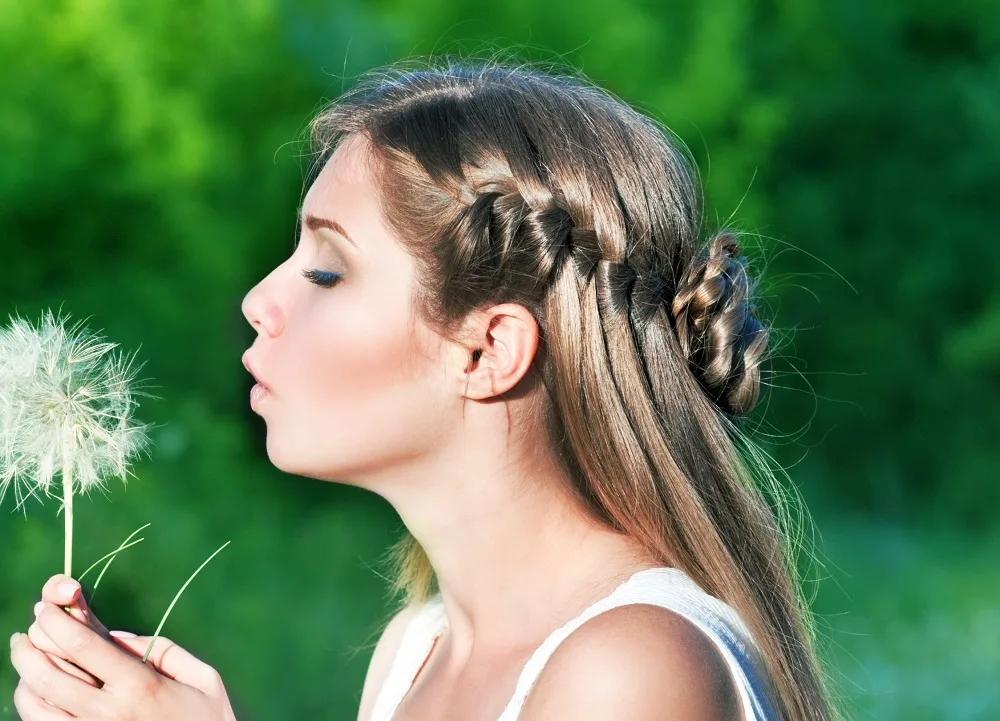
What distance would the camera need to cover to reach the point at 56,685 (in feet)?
4.13

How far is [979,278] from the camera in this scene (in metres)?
5.25

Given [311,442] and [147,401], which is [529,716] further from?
[147,401]

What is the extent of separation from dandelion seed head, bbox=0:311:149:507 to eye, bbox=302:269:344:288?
0.25m

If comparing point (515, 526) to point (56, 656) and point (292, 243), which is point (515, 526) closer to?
point (56, 656)

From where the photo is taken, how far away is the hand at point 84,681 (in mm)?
1250

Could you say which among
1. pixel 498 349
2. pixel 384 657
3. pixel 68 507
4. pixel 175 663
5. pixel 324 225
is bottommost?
pixel 384 657

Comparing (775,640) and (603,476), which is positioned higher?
(603,476)

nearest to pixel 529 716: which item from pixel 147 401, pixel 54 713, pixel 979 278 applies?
pixel 54 713

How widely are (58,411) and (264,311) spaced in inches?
10.7

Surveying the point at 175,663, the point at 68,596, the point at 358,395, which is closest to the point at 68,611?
the point at 68,596

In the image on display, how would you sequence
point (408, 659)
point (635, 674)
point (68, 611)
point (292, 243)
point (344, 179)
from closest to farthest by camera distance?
point (635, 674) < point (68, 611) < point (344, 179) < point (408, 659) < point (292, 243)

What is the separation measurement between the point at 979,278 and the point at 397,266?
4478 millimetres

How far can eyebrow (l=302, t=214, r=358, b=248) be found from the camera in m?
1.45

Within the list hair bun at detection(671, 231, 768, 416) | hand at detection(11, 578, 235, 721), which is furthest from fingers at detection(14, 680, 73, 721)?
hair bun at detection(671, 231, 768, 416)
